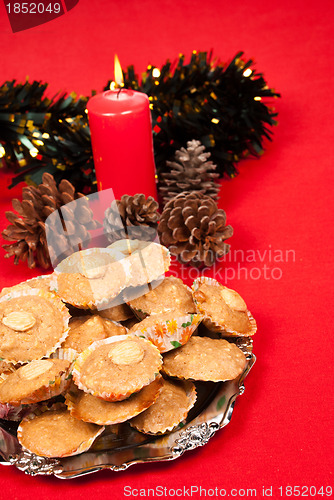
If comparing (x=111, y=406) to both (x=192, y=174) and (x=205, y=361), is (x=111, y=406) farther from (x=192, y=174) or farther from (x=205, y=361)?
(x=192, y=174)

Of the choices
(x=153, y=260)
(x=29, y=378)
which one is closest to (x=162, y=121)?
(x=153, y=260)

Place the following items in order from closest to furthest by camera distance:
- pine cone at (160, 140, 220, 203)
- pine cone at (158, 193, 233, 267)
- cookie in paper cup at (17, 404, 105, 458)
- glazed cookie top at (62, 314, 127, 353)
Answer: cookie in paper cup at (17, 404, 105, 458) < glazed cookie top at (62, 314, 127, 353) < pine cone at (158, 193, 233, 267) < pine cone at (160, 140, 220, 203)

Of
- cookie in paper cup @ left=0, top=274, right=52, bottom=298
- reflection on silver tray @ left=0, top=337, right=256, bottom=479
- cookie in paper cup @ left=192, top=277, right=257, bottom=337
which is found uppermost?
cookie in paper cup @ left=0, top=274, right=52, bottom=298

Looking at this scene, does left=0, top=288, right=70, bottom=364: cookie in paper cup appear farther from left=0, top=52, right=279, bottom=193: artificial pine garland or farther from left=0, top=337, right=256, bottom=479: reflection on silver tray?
left=0, top=52, right=279, bottom=193: artificial pine garland

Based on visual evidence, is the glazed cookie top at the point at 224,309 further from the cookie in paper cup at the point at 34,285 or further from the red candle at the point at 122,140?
the red candle at the point at 122,140

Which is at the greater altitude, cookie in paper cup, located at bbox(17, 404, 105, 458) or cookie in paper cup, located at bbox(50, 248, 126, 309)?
cookie in paper cup, located at bbox(50, 248, 126, 309)

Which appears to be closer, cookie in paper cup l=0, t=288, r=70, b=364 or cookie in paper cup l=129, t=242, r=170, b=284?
cookie in paper cup l=0, t=288, r=70, b=364

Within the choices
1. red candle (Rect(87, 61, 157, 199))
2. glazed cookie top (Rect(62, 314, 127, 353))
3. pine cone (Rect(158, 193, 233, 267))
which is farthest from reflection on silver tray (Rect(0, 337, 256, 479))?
red candle (Rect(87, 61, 157, 199))

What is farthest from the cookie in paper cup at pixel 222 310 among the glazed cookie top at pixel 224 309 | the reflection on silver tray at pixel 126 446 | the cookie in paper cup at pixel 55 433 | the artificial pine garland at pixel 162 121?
the artificial pine garland at pixel 162 121

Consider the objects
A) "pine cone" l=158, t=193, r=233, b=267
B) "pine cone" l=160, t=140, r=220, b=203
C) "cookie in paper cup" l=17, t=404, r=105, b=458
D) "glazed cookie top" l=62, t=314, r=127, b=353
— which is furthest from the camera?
"pine cone" l=160, t=140, r=220, b=203
